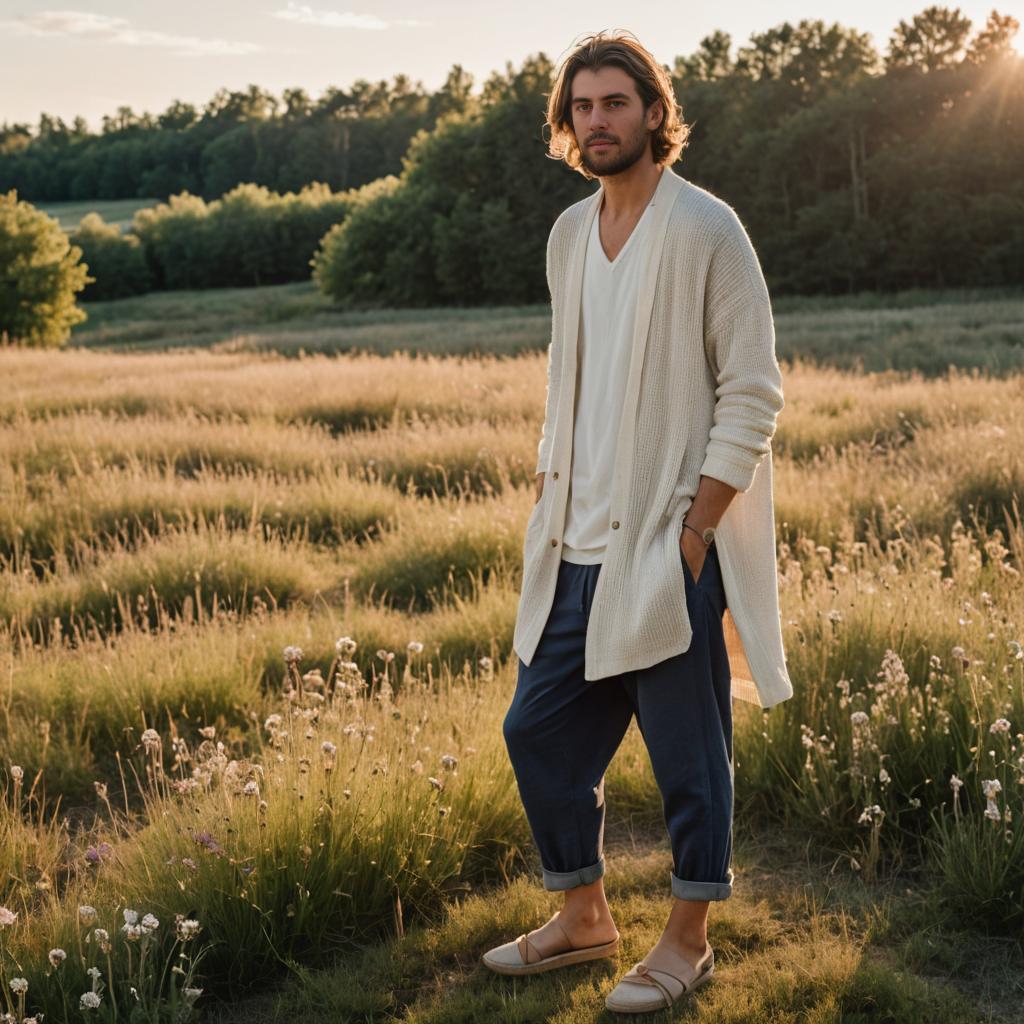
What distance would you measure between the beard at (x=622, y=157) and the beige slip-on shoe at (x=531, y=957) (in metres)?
2.23

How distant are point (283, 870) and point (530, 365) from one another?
14730 millimetres

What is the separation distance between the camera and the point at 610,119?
3057 mm

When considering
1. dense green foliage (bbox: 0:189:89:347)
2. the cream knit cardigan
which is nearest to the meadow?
the cream knit cardigan

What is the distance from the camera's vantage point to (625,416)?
3080mm

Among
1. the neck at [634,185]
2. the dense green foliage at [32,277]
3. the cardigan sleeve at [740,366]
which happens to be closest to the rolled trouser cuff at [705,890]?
the cardigan sleeve at [740,366]

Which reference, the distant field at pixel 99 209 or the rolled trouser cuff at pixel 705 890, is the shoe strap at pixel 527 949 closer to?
the rolled trouser cuff at pixel 705 890

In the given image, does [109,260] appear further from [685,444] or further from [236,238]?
[685,444]

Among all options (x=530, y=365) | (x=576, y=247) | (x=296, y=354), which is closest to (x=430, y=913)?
(x=576, y=247)

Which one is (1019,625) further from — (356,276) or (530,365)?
(356,276)

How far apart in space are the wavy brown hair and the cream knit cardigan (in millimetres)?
91

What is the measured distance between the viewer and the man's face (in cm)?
305

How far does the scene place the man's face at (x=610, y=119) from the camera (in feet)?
10.0

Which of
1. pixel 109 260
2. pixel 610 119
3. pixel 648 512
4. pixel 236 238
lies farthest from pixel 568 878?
pixel 236 238

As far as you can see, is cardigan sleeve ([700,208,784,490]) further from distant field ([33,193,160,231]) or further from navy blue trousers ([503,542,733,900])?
distant field ([33,193,160,231])
